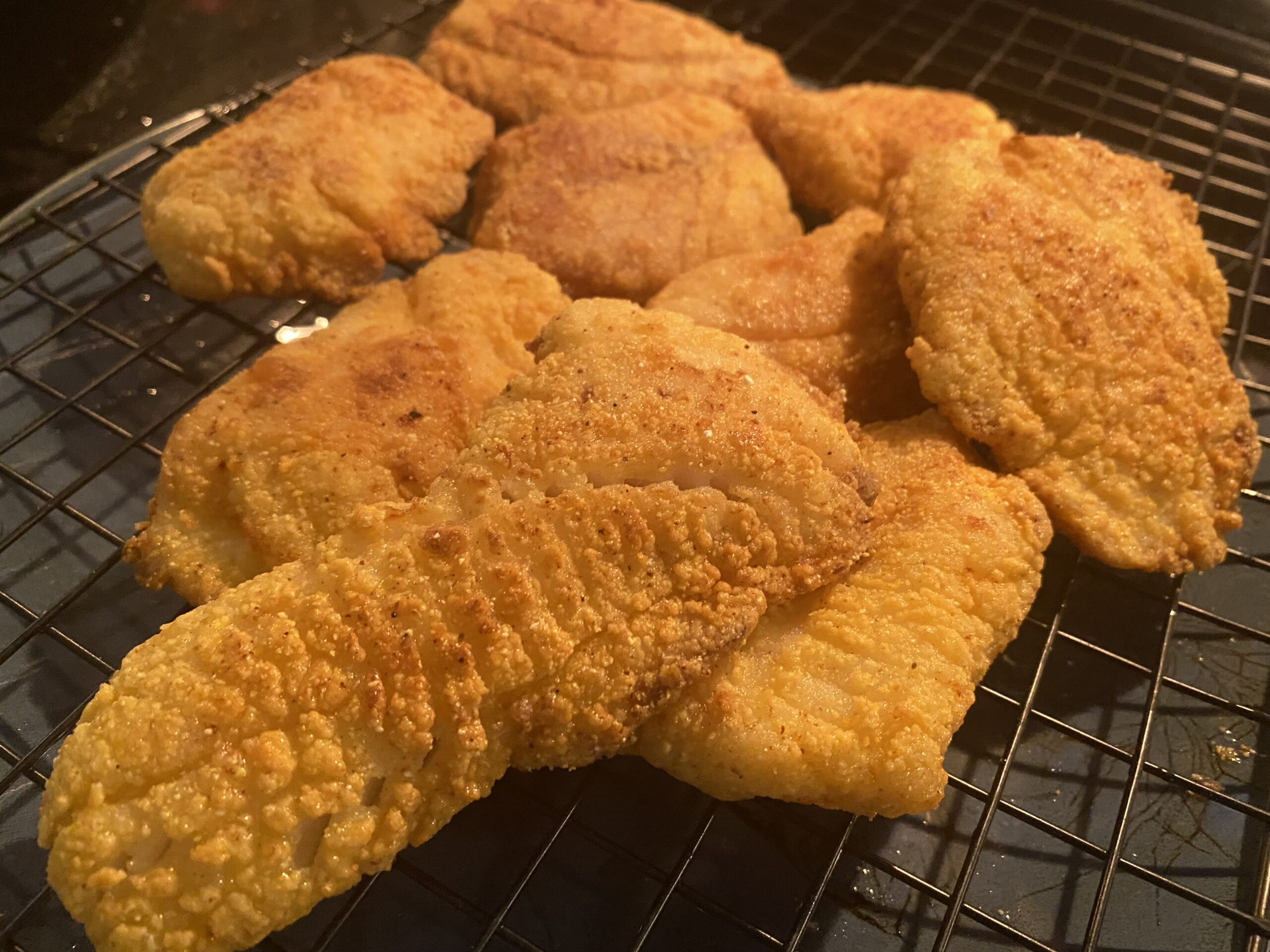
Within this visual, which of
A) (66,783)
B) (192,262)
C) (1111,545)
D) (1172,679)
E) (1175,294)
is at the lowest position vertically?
(1172,679)

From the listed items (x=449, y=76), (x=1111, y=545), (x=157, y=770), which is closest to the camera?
(x=157, y=770)

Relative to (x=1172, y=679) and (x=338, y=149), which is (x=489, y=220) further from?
A: (x=1172, y=679)

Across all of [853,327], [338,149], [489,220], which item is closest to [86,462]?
[338,149]

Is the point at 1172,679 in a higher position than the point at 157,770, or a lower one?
lower

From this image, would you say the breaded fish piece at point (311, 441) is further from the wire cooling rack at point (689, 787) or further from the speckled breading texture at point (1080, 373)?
the speckled breading texture at point (1080, 373)

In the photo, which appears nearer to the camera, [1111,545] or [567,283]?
[1111,545]

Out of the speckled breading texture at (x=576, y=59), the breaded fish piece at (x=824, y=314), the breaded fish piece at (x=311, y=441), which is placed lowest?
the breaded fish piece at (x=824, y=314)

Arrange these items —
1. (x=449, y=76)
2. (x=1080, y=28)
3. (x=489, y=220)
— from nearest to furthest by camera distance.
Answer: (x=489, y=220) < (x=449, y=76) < (x=1080, y=28)

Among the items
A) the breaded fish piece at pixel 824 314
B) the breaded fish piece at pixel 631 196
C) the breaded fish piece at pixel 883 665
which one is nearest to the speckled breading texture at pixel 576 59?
the breaded fish piece at pixel 631 196
